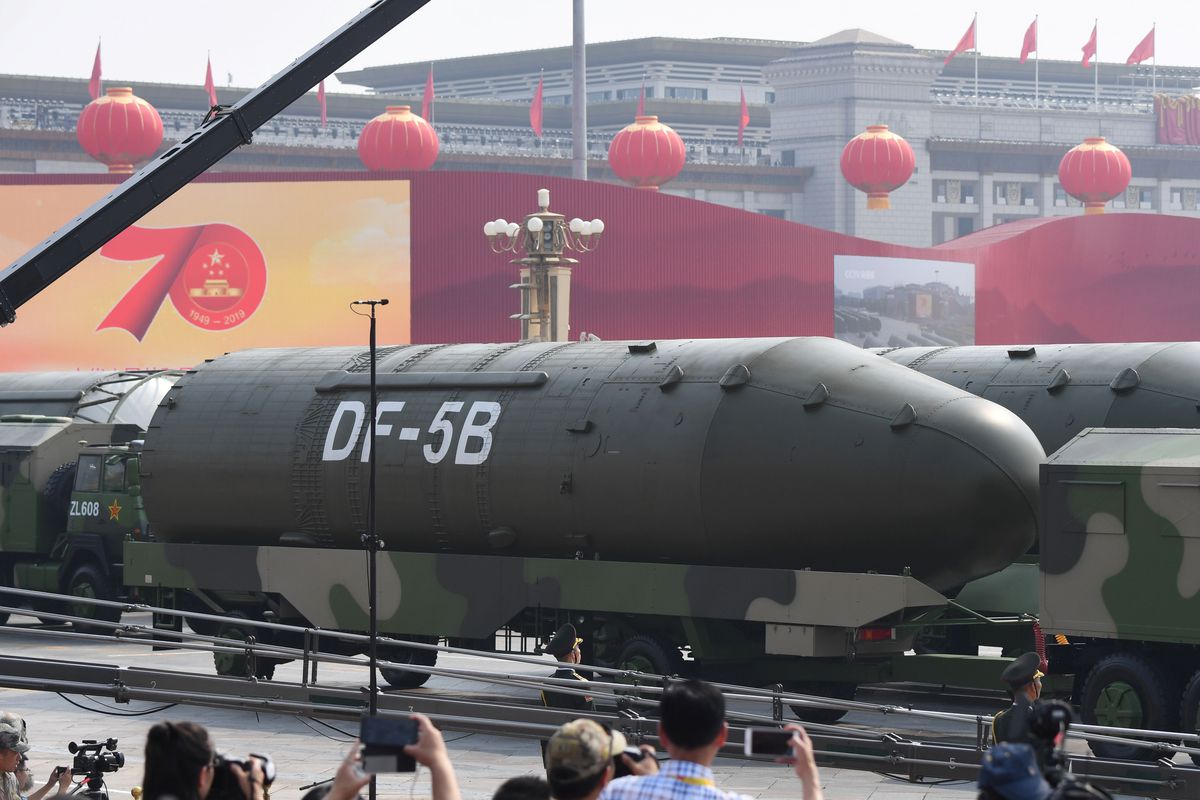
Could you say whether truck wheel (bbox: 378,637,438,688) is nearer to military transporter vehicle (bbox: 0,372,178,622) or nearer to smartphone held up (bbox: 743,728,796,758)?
military transporter vehicle (bbox: 0,372,178,622)

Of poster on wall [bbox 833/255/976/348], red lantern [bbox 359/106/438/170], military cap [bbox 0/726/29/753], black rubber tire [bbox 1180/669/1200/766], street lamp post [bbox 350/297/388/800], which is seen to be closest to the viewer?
military cap [bbox 0/726/29/753]

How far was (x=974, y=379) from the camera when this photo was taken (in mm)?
23875

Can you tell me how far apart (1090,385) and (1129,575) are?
5507 mm

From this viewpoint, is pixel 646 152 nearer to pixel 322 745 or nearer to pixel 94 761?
pixel 322 745

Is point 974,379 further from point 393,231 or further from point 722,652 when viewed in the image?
point 393,231

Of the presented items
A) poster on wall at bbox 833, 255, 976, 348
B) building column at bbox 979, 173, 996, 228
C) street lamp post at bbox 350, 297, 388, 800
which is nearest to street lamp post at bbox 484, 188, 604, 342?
poster on wall at bbox 833, 255, 976, 348

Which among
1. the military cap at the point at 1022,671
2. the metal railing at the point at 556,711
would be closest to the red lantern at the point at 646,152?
the metal railing at the point at 556,711

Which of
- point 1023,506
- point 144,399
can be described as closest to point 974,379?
point 1023,506

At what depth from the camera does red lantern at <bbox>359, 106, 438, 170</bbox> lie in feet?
204

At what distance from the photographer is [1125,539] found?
688 inches

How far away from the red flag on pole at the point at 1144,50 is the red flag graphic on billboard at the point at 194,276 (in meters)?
81.2

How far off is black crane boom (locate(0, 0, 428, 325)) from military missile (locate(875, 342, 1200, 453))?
834 cm

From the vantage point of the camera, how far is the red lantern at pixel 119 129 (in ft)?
197

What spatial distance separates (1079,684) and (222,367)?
12057mm
